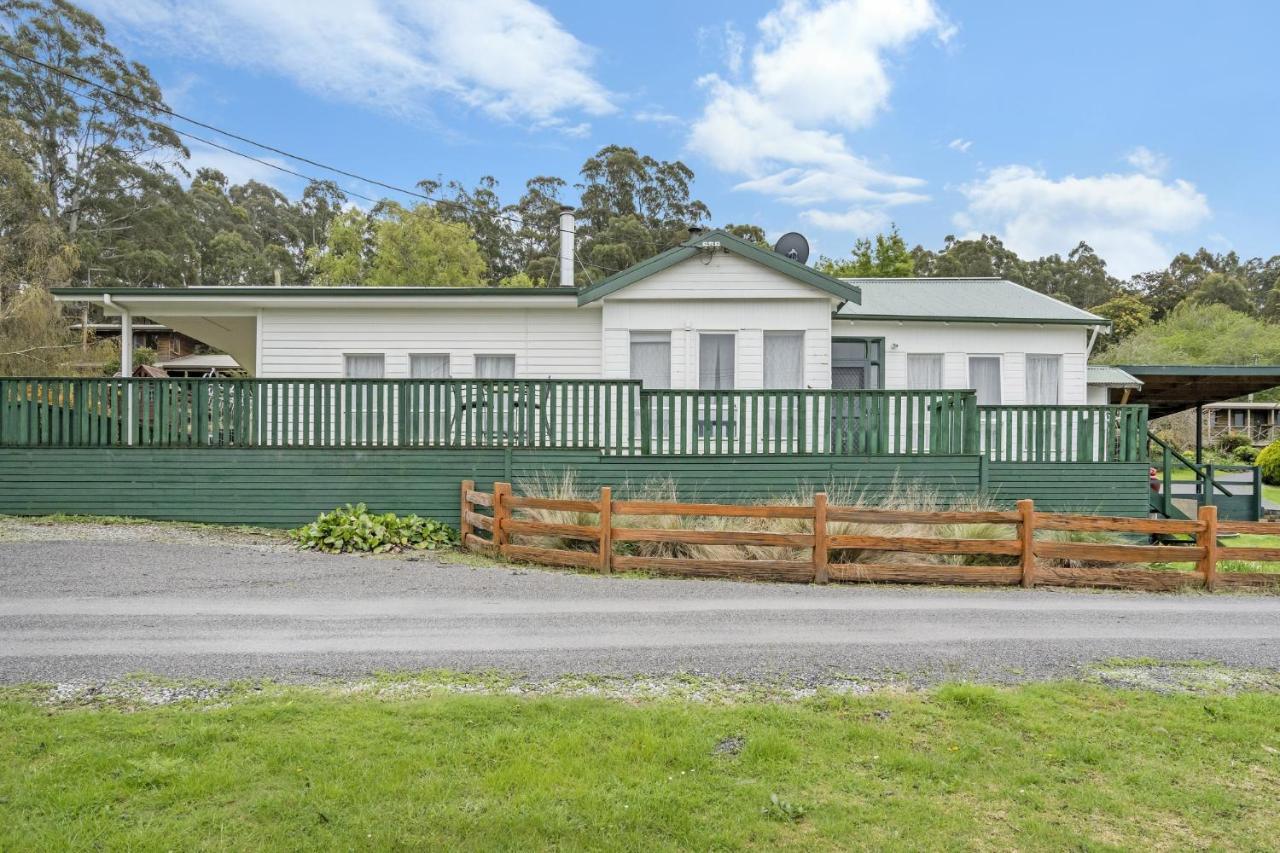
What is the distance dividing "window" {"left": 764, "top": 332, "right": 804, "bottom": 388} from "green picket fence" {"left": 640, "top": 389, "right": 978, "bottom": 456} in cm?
170

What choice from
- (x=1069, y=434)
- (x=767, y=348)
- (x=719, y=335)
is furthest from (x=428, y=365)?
(x=1069, y=434)

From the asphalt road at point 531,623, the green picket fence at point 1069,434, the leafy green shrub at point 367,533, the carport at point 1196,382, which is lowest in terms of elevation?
the asphalt road at point 531,623

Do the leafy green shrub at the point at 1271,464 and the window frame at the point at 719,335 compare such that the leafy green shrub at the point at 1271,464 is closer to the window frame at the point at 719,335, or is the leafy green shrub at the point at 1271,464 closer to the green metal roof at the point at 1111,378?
the green metal roof at the point at 1111,378

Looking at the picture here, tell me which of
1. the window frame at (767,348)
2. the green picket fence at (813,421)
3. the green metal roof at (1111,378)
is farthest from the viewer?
the green metal roof at (1111,378)

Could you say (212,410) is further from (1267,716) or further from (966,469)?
(1267,716)

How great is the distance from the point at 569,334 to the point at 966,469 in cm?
672

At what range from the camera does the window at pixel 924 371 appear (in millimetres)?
14748

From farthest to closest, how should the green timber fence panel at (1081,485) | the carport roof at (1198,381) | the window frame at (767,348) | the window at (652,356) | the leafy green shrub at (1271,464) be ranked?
1. the leafy green shrub at (1271,464)
2. the carport roof at (1198,381)
3. the window at (652,356)
4. the window frame at (767,348)
5. the green timber fence panel at (1081,485)

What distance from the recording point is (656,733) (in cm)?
403

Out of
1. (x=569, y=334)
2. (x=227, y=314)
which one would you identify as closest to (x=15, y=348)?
(x=227, y=314)

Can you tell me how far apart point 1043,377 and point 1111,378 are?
125 centimetres

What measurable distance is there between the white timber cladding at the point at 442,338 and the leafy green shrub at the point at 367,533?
11.9 ft

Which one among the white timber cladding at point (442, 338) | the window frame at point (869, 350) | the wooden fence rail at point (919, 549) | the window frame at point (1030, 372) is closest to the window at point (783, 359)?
the window frame at point (869, 350)

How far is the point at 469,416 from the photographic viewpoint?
11.0 m
